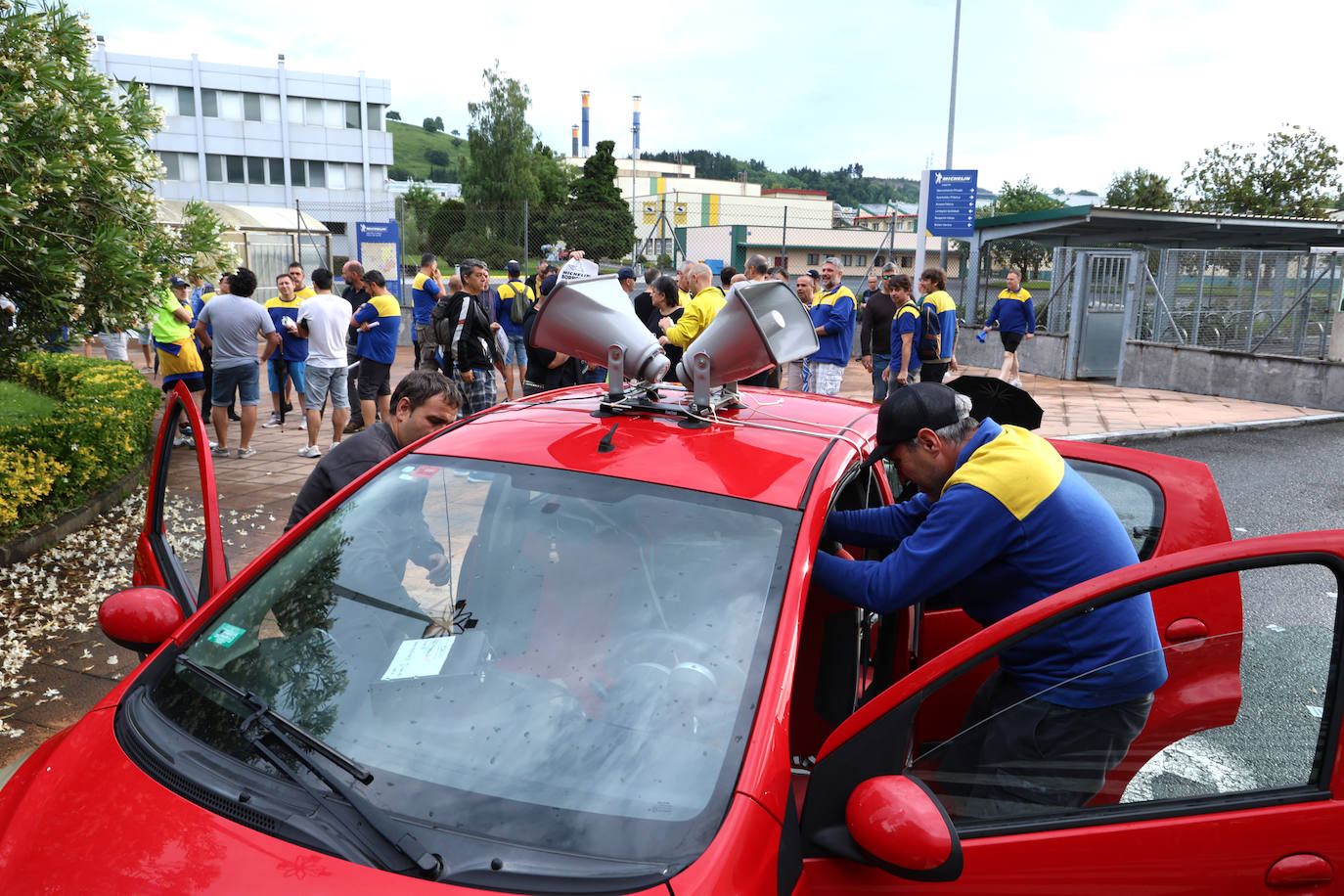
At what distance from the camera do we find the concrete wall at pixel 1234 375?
1381 cm

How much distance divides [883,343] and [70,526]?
318 inches

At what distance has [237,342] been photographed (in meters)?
8.61

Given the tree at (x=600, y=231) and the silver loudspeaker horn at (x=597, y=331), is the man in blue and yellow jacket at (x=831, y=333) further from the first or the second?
the tree at (x=600, y=231)

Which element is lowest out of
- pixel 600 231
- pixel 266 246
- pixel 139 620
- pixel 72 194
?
pixel 139 620

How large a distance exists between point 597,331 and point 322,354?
6.74m

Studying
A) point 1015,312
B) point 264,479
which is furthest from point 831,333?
point 1015,312

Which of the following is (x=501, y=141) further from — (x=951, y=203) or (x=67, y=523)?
(x=67, y=523)

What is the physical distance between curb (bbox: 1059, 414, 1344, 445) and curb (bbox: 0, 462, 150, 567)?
8.72 meters

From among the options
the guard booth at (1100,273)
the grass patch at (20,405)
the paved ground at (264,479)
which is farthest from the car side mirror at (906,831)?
the guard booth at (1100,273)

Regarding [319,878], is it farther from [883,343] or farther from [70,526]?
[883,343]

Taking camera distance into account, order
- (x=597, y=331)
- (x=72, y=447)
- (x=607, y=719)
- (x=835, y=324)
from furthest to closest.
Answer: (x=835, y=324) < (x=72, y=447) < (x=597, y=331) < (x=607, y=719)

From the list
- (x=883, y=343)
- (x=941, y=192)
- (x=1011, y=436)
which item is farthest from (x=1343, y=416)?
(x=1011, y=436)

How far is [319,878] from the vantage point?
5.20 ft

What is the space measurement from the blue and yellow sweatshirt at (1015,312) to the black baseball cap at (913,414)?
13.1 m
